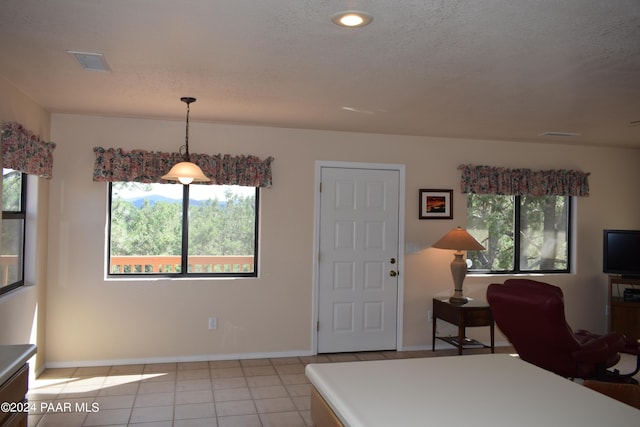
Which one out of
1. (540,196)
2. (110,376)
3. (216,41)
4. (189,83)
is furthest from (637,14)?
(110,376)

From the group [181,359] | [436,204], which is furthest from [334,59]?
[181,359]

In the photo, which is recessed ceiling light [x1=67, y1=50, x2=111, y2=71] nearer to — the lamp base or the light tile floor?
the light tile floor

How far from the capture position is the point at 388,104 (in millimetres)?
4184

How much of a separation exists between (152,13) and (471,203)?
443cm

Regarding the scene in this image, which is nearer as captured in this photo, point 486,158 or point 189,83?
point 189,83

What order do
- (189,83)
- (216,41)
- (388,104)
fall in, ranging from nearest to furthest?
(216,41) → (189,83) → (388,104)

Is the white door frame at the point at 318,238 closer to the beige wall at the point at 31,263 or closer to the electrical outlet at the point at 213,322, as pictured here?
the electrical outlet at the point at 213,322

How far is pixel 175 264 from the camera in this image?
17.0 ft

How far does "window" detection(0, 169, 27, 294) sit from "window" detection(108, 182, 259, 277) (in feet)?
2.74

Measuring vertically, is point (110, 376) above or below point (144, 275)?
below

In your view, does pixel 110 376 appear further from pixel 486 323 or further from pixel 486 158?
pixel 486 158

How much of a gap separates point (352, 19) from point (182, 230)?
3.36 m

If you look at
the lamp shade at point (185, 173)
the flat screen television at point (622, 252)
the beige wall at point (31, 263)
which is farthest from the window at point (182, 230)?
the flat screen television at point (622, 252)

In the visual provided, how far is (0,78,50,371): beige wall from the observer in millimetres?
3771
